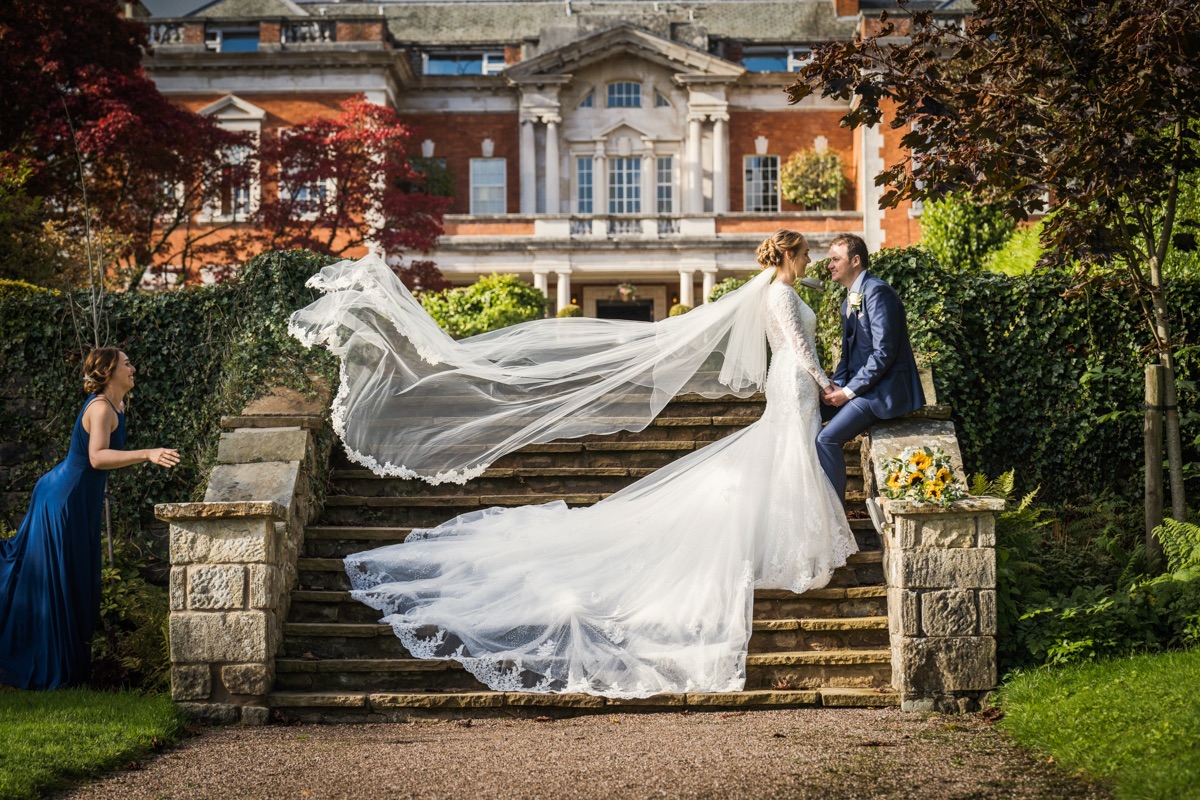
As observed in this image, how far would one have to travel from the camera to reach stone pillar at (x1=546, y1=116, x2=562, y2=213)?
30047 mm

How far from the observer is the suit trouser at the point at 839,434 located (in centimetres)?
664

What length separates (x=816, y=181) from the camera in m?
29.3

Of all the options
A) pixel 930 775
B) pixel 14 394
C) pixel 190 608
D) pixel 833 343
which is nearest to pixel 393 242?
pixel 14 394

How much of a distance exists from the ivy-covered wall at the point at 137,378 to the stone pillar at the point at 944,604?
490 centimetres

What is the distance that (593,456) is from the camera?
8.07m

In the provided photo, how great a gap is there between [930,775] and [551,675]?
6.65 ft

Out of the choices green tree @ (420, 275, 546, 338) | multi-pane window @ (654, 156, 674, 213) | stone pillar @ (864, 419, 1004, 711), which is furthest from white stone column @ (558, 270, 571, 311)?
stone pillar @ (864, 419, 1004, 711)

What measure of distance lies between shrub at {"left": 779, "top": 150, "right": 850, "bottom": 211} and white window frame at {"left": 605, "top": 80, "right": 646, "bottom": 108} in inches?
174

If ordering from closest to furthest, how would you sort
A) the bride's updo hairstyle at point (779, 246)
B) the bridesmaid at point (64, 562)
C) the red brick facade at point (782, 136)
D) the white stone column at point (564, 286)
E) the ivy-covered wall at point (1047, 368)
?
the bridesmaid at point (64, 562), the bride's updo hairstyle at point (779, 246), the ivy-covered wall at point (1047, 368), the white stone column at point (564, 286), the red brick facade at point (782, 136)

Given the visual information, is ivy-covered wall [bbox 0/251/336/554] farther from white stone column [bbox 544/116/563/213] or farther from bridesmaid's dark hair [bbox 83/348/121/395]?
white stone column [bbox 544/116/563/213]

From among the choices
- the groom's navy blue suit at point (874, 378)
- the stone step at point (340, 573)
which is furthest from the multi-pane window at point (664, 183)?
the stone step at point (340, 573)

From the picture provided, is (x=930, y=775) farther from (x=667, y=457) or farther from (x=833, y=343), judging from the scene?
(x=833, y=343)

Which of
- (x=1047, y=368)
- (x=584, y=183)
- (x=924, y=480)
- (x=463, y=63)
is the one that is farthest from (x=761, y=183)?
(x=924, y=480)

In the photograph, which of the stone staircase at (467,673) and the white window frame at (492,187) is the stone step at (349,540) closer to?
the stone staircase at (467,673)
